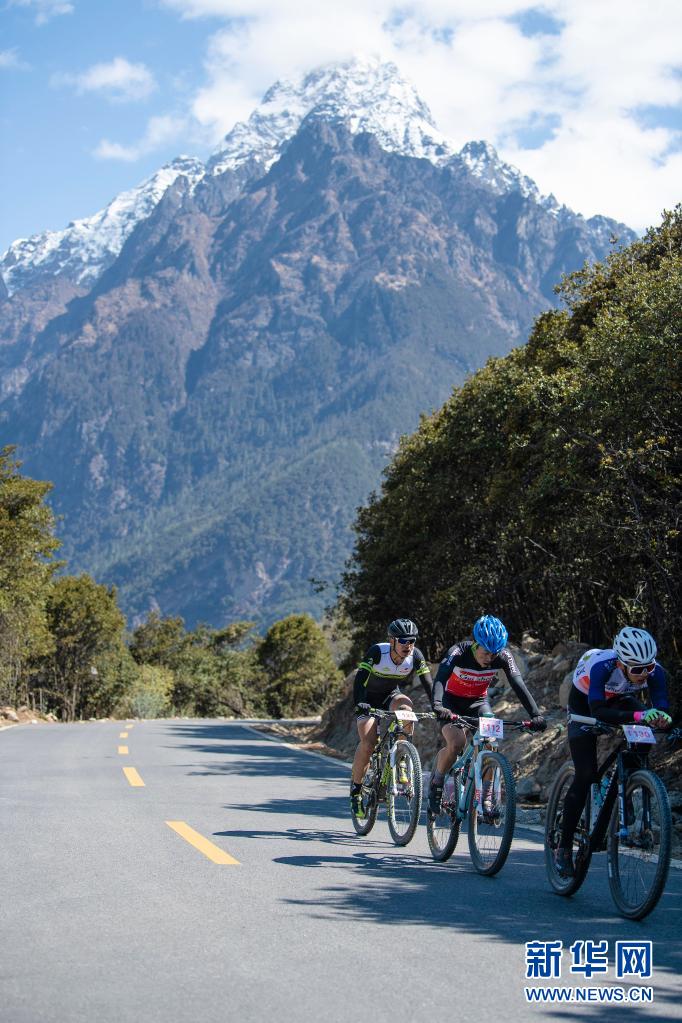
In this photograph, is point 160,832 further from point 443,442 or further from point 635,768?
point 443,442

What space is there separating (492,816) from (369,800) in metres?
2.12

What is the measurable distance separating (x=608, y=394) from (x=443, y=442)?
1303 centimetres

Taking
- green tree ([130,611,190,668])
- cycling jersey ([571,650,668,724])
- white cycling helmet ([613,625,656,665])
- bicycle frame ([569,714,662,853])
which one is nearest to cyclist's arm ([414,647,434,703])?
cycling jersey ([571,650,668,724])

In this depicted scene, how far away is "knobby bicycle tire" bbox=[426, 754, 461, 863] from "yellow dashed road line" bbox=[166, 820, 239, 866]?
61.5 inches

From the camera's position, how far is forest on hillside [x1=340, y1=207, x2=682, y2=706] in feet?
53.8

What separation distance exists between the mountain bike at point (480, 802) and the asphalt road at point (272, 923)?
7.3 inches

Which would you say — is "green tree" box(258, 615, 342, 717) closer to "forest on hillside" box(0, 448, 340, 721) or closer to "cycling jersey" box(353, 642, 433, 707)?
"forest on hillside" box(0, 448, 340, 721)

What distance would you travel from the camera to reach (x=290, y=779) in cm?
1617

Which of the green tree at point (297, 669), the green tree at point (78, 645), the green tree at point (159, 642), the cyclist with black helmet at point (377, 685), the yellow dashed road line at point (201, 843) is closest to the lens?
the yellow dashed road line at point (201, 843)

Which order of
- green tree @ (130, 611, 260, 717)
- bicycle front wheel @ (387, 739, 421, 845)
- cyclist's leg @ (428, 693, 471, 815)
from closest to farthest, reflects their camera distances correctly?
1. cyclist's leg @ (428, 693, 471, 815)
2. bicycle front wheel @ (387, 739, 421, 845)
3. green tree @ (130, 611, 260, 717)

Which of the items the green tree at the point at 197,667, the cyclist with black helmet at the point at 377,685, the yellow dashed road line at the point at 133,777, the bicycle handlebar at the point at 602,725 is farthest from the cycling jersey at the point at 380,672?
the green tree at the point at 197,667

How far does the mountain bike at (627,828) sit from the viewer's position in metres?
6.66

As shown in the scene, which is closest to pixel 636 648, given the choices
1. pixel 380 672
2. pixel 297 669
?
pixel 380 672

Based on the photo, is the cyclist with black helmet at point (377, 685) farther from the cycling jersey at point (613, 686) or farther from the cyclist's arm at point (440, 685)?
the cycling jersey at point (613, 686)
